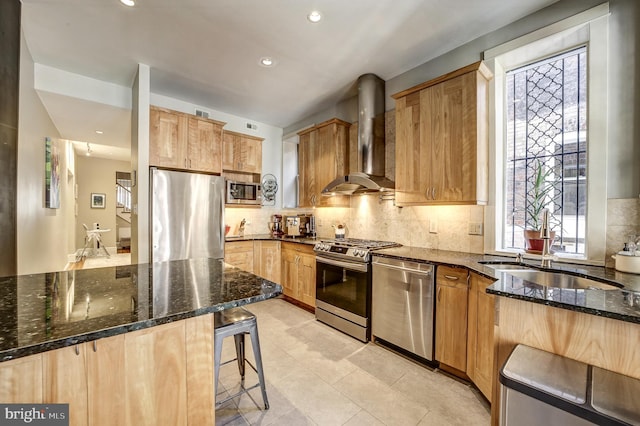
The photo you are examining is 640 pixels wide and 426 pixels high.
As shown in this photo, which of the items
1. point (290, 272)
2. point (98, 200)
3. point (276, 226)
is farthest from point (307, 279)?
point (98, 200)

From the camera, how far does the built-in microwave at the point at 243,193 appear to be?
13.3 ft

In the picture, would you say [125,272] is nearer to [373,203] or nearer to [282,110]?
[373,203]

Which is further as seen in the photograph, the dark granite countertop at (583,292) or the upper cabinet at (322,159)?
the upper cabinet at (322,159)

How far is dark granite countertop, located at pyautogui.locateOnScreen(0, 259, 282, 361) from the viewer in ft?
2.76

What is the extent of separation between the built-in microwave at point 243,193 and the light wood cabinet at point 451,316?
302 centimetres

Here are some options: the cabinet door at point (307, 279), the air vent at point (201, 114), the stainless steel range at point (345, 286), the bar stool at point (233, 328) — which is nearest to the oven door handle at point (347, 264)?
the stainless steel range at point (345, 286)

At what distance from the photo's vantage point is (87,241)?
24.1 feet

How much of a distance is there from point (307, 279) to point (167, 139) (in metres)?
2.49

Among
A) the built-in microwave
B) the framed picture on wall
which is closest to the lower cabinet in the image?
the built-in microwave

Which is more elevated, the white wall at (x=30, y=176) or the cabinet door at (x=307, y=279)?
the white wall at (x=30, y=176)

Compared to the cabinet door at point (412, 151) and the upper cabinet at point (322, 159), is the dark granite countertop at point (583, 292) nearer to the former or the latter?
the cabinet door at point (412, 151)

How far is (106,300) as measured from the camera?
1.15 metres

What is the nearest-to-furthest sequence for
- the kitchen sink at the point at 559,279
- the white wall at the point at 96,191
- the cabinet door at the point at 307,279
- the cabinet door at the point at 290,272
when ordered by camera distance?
the kitchen sink at the point at 559,279 < the cabinet door at the point at 307,279 < the cabinet door at the point at 290,272 < the white wall at the point at 96,191

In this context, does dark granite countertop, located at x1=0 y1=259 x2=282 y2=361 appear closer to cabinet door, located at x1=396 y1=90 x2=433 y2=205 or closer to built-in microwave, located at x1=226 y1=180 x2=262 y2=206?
cabinet door, located at x1=396 y1=90 x2=433 y2=205
